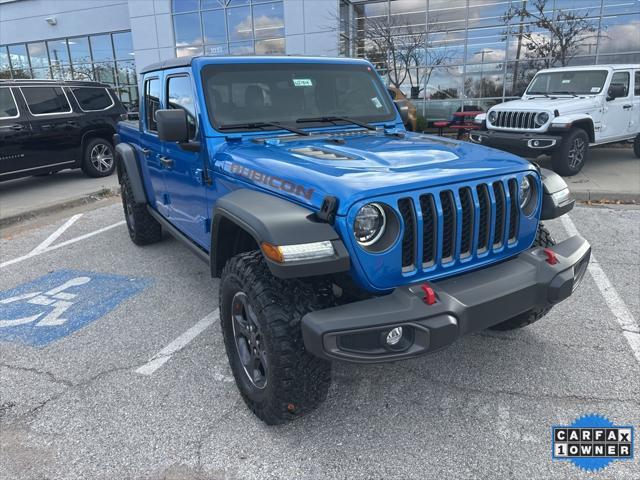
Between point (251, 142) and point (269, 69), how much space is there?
25.5 inches

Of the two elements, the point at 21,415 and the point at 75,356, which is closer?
the point at 21,415

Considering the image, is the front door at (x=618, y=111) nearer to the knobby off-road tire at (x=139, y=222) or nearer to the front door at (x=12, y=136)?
the knobby off-road tire at (x=139, y=222)

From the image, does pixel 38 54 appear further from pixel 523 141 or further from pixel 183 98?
pixel 183 98

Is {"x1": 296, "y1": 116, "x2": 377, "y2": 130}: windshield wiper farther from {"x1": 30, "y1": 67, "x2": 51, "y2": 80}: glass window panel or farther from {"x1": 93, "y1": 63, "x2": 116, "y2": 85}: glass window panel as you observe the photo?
{"x1": 30, "y1": 67, "x2": 51, "y2": 80}: glass window panel

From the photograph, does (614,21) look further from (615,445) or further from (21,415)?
(21,415)

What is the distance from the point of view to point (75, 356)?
333 centimetres

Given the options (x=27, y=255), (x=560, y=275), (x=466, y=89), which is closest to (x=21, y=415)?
(x=560, y=275)

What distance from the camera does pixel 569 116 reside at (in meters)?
8.44

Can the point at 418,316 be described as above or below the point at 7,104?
below

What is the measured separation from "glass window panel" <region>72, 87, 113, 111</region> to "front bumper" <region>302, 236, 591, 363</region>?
9038mm

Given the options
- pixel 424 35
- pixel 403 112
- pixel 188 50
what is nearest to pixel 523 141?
pixel 403 112

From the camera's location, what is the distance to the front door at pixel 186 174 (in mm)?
3408

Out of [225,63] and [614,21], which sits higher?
[614,21]

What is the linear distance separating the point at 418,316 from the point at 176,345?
2.02 m
